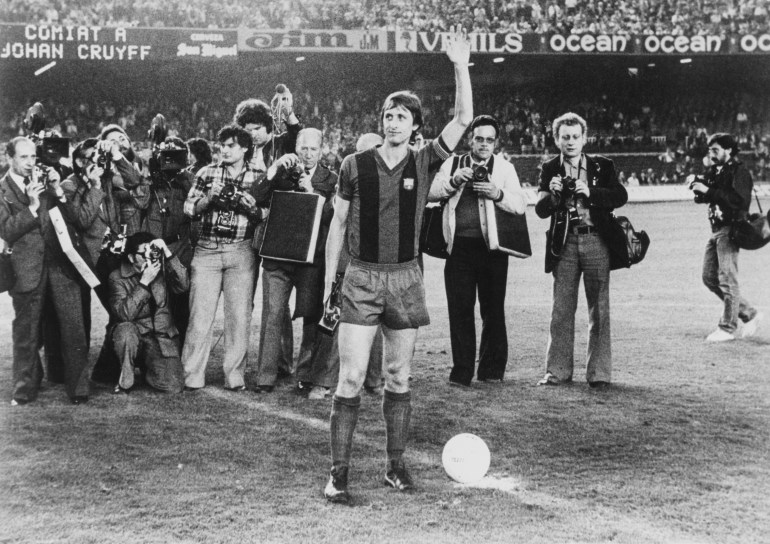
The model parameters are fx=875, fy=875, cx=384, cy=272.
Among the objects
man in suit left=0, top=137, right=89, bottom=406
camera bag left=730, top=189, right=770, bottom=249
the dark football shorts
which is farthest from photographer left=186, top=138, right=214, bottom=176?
camera bag left=730, top=189, right=770, bottom=249

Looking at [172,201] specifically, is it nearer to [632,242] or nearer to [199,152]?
[199,152]

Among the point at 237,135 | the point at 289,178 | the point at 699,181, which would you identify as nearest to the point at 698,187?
the point at 699,181

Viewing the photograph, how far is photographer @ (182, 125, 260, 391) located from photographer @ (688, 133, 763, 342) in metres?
4.00

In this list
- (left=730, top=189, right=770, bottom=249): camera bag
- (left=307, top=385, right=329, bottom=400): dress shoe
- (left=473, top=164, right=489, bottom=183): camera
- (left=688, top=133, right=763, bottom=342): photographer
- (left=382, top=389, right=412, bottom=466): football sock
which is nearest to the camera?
(left=382, top=389, right=412, bottom=466): football sock

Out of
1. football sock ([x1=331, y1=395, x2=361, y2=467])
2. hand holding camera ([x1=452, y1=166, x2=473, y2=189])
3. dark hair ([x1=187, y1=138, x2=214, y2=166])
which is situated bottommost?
football sock ([x1=331, y1=395, x2=361, y2=467])

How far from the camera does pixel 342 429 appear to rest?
4023 millimetres

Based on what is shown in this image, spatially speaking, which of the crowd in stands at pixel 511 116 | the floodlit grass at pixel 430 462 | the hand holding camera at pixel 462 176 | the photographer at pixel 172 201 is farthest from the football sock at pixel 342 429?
the crowd in stands at pixel 511 116

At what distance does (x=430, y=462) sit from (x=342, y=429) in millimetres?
748

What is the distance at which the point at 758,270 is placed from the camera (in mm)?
11766

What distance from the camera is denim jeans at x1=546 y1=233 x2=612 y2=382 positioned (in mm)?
6168

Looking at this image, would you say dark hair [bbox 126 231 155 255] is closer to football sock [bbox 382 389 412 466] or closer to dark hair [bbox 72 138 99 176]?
dark hair [bbox 72 138 99 176]

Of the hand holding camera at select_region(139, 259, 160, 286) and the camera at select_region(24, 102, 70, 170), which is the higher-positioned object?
the camera at select_region(24, 102, 70, 170)

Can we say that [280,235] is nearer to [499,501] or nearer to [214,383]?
[214,383]

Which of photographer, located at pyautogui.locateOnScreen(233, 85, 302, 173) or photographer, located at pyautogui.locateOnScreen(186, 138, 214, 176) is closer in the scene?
photographer, located at pyautogui.locateOnScreen(233, 85, 302, 173)
